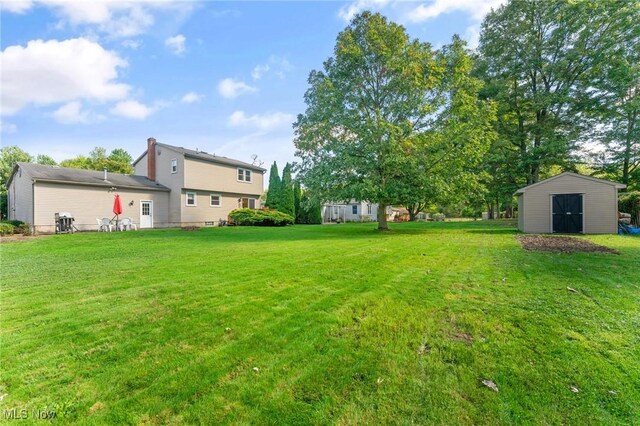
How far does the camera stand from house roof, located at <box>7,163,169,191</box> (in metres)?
16.8

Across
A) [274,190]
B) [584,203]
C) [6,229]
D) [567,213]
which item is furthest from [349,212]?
[6,229]

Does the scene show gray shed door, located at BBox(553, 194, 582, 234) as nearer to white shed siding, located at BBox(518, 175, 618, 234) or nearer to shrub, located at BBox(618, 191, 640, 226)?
white shed siding, located at BBox(518, 175, 618, 234)

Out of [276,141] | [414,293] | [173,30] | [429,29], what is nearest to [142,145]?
[276,141]

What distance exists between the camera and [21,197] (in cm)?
1773

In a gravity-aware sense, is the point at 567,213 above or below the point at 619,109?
below

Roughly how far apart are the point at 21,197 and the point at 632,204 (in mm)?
35922

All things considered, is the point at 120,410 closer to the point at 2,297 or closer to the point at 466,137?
the point at 2,297

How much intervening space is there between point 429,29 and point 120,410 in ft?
63.6

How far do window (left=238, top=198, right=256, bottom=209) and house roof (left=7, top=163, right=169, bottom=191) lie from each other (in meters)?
6.14

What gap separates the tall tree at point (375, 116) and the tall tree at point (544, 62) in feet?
31.3

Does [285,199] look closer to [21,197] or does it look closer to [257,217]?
[257,217]

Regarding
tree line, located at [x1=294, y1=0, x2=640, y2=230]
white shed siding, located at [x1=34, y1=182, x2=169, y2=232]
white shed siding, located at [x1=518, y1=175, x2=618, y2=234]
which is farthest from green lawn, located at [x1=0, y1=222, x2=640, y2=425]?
white shed siding, located at [x1=34, y1=182, x2=169, y2=232]

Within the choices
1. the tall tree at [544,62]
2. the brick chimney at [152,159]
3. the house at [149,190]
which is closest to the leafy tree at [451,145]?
the tall tree at [544,62]

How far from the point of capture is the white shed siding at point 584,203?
13.9 meters
